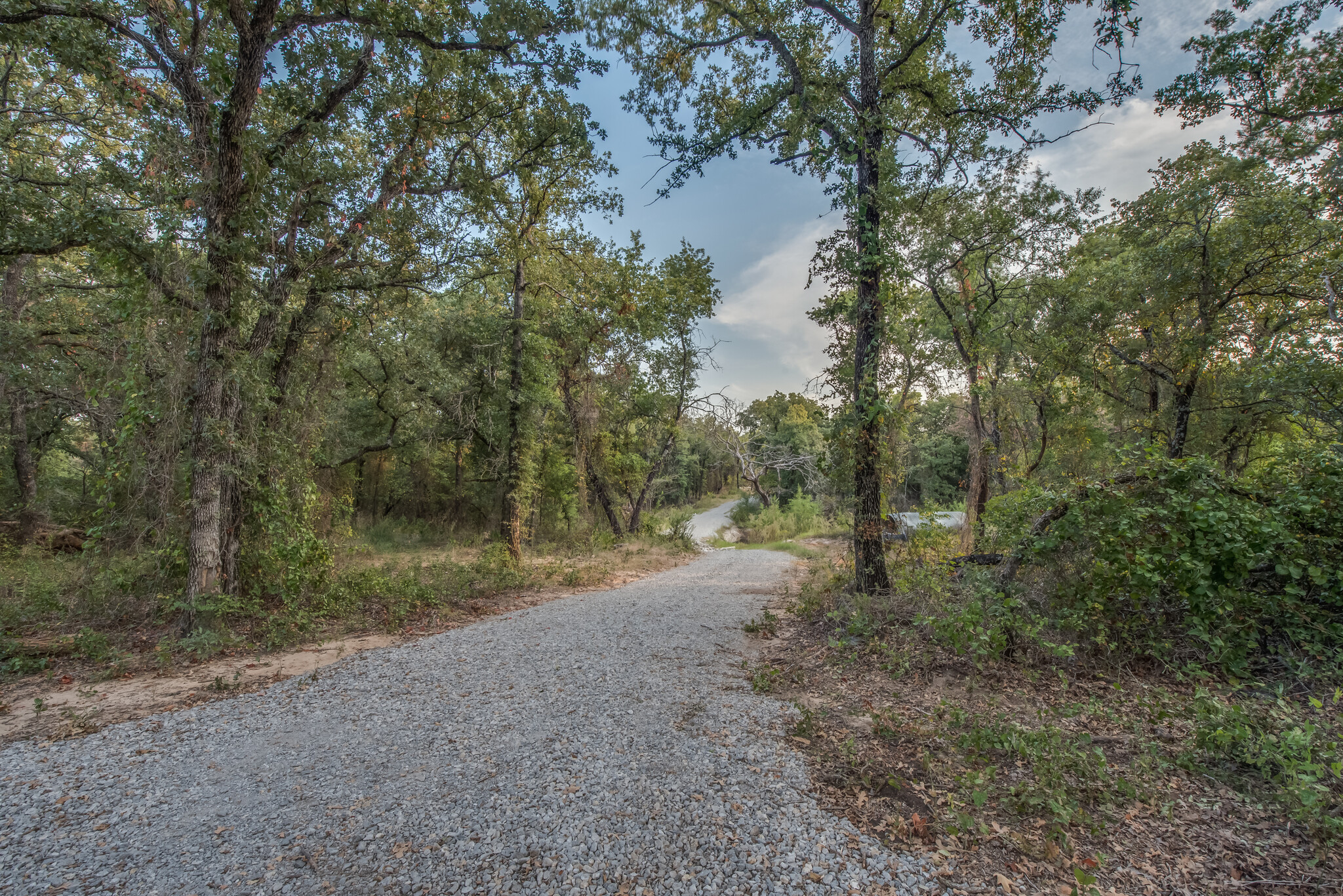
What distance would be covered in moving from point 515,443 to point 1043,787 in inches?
441

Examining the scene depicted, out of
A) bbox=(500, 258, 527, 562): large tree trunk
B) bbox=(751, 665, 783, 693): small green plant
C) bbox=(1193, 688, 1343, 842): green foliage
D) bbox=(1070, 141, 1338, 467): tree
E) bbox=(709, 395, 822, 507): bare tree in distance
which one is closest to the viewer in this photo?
bbox=(1193, 688, 1343, 842): green foliage

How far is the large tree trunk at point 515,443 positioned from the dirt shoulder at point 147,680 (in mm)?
4270

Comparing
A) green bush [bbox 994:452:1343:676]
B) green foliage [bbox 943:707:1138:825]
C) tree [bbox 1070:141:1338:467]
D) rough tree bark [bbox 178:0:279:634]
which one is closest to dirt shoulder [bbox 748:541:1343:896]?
green foliage [bbox 943:707:1138:825]

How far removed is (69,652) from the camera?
553cm

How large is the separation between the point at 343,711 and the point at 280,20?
854 centimetres

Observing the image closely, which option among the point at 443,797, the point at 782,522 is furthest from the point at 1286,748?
the point at 782,522

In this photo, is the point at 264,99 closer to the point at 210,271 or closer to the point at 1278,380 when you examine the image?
the point at 210,271

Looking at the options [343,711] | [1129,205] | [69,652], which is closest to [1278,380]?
[1129,205]

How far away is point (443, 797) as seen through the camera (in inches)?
116

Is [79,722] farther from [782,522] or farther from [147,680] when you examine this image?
[782,522]

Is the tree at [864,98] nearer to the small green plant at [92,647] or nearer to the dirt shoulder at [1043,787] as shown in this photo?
the dirt shoulder at [1043,787]

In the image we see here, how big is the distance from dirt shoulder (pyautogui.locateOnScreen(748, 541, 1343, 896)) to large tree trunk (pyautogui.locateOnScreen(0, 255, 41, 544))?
1734cm

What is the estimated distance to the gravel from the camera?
2340mm

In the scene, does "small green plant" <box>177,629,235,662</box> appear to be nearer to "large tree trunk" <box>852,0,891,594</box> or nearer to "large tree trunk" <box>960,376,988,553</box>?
"large tree trunk" <box>852,0,891,594</box>
